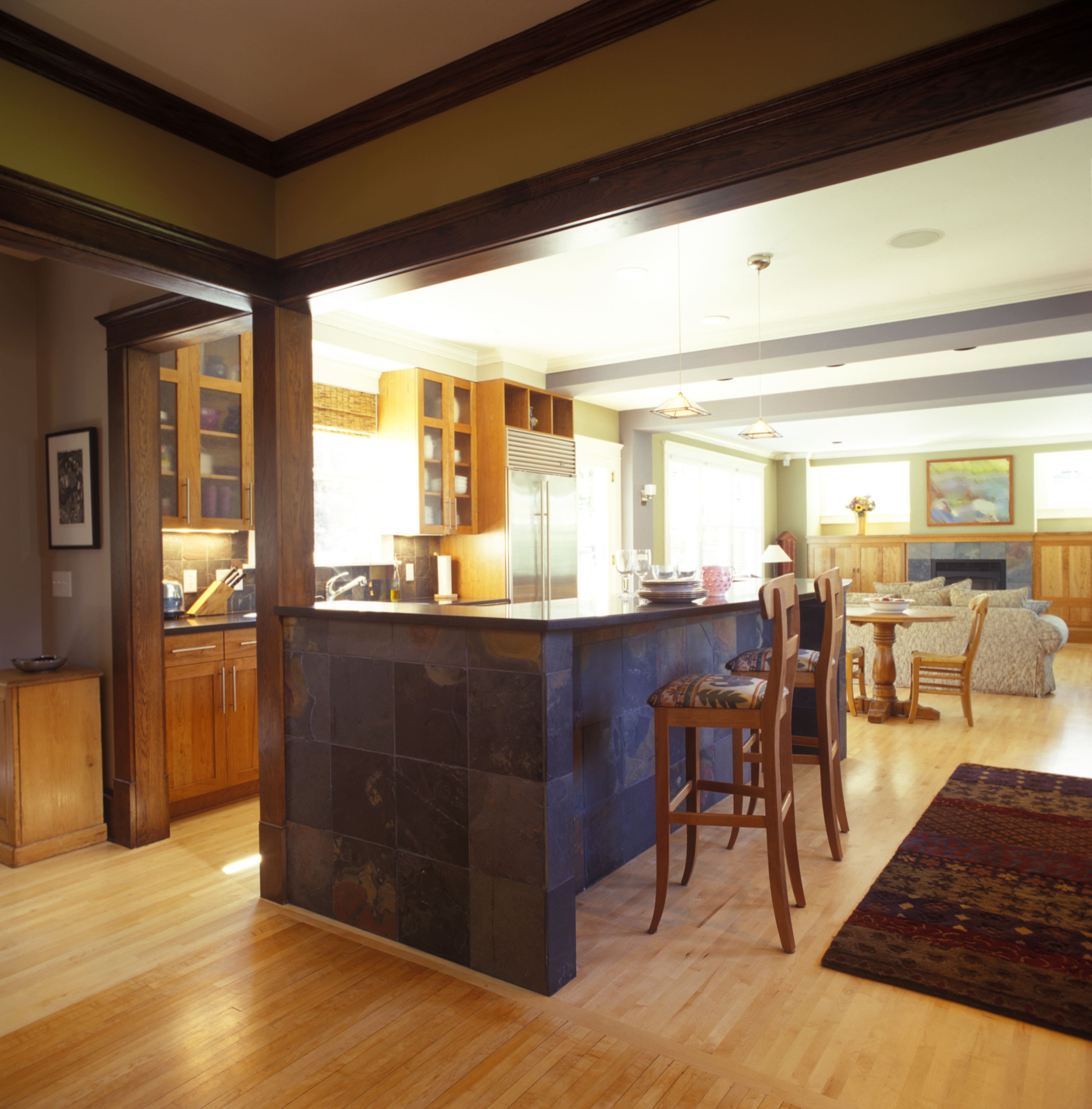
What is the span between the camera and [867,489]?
12.3m

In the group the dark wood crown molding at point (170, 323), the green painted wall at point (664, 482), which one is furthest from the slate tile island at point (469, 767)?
the green painted wall at point (664, 482)

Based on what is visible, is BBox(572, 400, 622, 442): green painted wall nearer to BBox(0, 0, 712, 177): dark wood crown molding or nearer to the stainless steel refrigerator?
the stainless steel refrigerator

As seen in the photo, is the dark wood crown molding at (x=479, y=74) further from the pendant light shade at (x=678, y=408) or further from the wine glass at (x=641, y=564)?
the pendant light shade at (x=678, y=408)

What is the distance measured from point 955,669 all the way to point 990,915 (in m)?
3.50

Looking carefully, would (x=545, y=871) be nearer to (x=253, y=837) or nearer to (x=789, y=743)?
(x=789, y=743)

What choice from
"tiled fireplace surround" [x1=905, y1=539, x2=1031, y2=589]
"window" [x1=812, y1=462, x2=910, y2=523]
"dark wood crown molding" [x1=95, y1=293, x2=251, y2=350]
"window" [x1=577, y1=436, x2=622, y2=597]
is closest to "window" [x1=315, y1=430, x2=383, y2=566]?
"dark wood crown molding" [x1=95, y1=293, x2=251, y2=350]

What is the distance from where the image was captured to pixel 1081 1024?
2.00 m

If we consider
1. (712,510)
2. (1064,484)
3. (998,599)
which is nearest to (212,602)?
(998,599)

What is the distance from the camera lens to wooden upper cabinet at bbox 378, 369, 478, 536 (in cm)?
543

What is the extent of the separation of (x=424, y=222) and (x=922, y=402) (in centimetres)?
529

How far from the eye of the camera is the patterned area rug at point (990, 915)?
216 centimetres

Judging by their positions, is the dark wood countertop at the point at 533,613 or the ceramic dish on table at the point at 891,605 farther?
the ceramic dish on table at the point at 891,605

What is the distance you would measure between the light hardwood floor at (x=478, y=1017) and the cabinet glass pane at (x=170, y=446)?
5.58ft

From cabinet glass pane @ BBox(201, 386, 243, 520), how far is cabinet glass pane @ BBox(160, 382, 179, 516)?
0.44 ft
